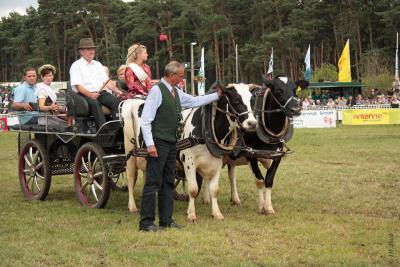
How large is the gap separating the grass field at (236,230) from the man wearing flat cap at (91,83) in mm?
1549

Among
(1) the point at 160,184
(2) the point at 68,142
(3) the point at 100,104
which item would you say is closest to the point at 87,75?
(3) the point at 100,104

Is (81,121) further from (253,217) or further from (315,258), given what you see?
(315,258)

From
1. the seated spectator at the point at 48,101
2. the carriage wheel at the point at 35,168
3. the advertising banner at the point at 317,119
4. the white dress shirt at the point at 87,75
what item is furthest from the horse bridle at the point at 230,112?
the advertising banner at the point at 317,119

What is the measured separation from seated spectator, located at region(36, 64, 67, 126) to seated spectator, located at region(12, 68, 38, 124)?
306 mm

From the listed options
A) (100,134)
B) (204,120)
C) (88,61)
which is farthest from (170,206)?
(88,61)

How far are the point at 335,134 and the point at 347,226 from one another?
1752 centimetres

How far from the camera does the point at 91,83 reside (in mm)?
9008

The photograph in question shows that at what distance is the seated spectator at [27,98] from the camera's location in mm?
10039

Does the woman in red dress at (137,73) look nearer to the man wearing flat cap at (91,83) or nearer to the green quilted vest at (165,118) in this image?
the man wearing flat cap at (91,83)

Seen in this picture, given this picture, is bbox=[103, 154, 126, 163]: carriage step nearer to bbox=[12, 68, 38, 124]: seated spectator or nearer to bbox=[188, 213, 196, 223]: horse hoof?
bbox=[188, 213, 196, 223]: horse hoof

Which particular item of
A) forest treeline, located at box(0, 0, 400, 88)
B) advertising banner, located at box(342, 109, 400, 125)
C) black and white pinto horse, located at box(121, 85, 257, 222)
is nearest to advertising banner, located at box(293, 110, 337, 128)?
advertising banner, located at box(342, 109, 400, 125)

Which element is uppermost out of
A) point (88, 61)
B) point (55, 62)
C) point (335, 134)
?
point (55, 62)

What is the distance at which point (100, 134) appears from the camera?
870 cm

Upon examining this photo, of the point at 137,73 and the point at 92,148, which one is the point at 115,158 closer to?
the point at 92,148
